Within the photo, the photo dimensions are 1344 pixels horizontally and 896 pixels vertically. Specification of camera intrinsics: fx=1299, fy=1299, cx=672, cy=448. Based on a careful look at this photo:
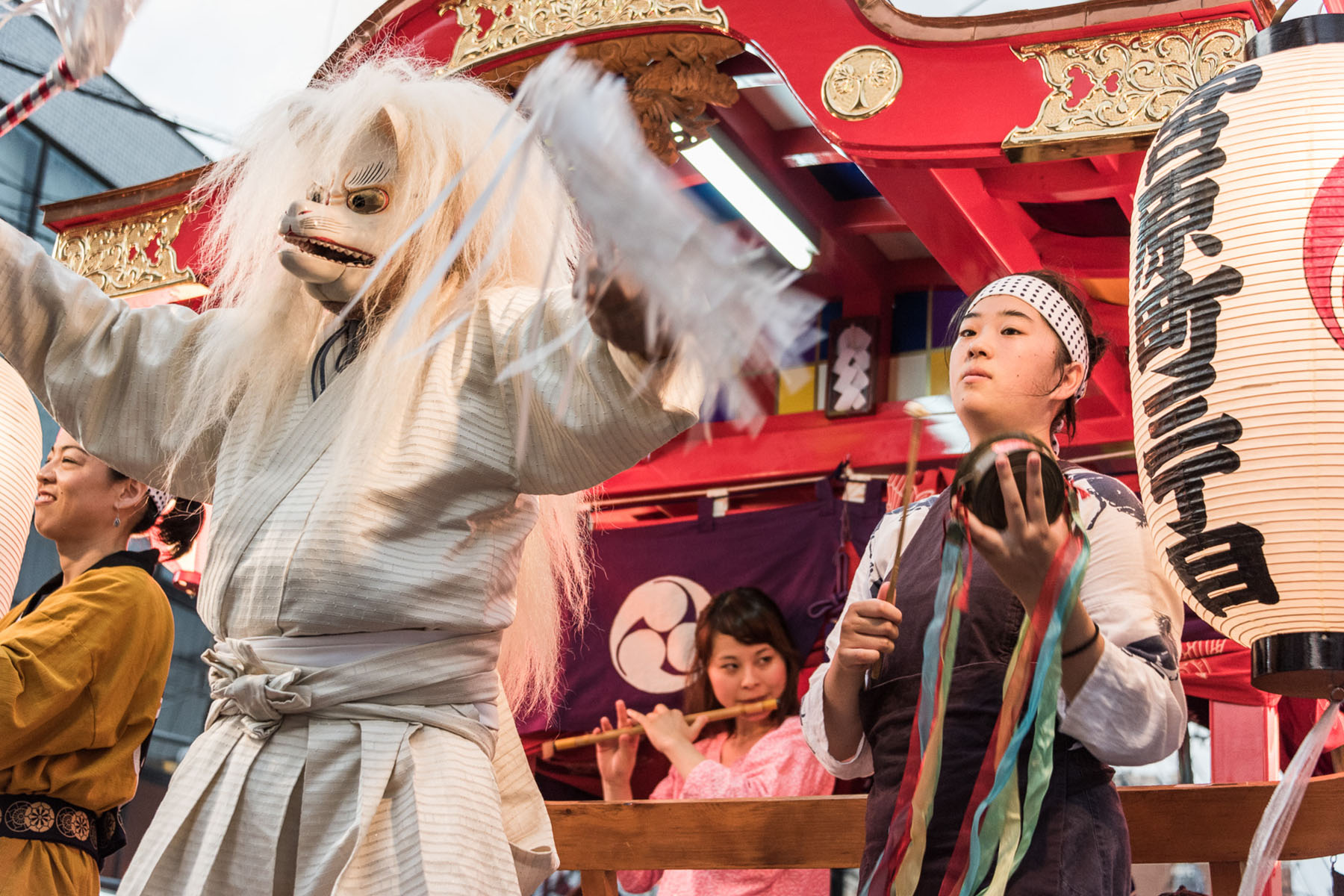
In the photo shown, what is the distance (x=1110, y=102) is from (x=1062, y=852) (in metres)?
1.77

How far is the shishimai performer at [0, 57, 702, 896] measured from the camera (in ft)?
4.36

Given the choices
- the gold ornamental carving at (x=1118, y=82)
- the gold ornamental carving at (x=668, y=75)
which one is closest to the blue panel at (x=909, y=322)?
the gold ornamental carving at (x=668, y=75)

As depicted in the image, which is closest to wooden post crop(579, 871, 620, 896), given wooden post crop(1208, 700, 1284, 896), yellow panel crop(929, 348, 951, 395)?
wooden post crop(1208, 700, 1284, 896)

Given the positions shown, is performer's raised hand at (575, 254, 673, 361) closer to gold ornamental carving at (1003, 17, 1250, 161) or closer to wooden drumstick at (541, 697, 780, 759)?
gold ornamental carving at (1003, 17, 1250, 161)

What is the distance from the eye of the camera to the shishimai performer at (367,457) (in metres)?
1.33

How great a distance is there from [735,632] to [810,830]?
1.93 m

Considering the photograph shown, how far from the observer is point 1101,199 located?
409 cm

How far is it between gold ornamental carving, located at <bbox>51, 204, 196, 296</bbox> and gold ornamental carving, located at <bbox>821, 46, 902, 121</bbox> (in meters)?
2.19

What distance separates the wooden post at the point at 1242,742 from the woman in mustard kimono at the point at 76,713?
9.67ft

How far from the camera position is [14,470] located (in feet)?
7.89

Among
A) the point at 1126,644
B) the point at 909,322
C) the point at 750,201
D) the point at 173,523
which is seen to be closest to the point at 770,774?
the point at 173,523

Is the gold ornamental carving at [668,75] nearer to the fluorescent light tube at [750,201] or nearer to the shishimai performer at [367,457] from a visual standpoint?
the fluorescent light tube at [750,201]

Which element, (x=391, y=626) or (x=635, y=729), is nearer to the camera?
(x=391, y=626)

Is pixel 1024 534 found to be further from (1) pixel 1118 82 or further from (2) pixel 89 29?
(1) pixel 1118 82
